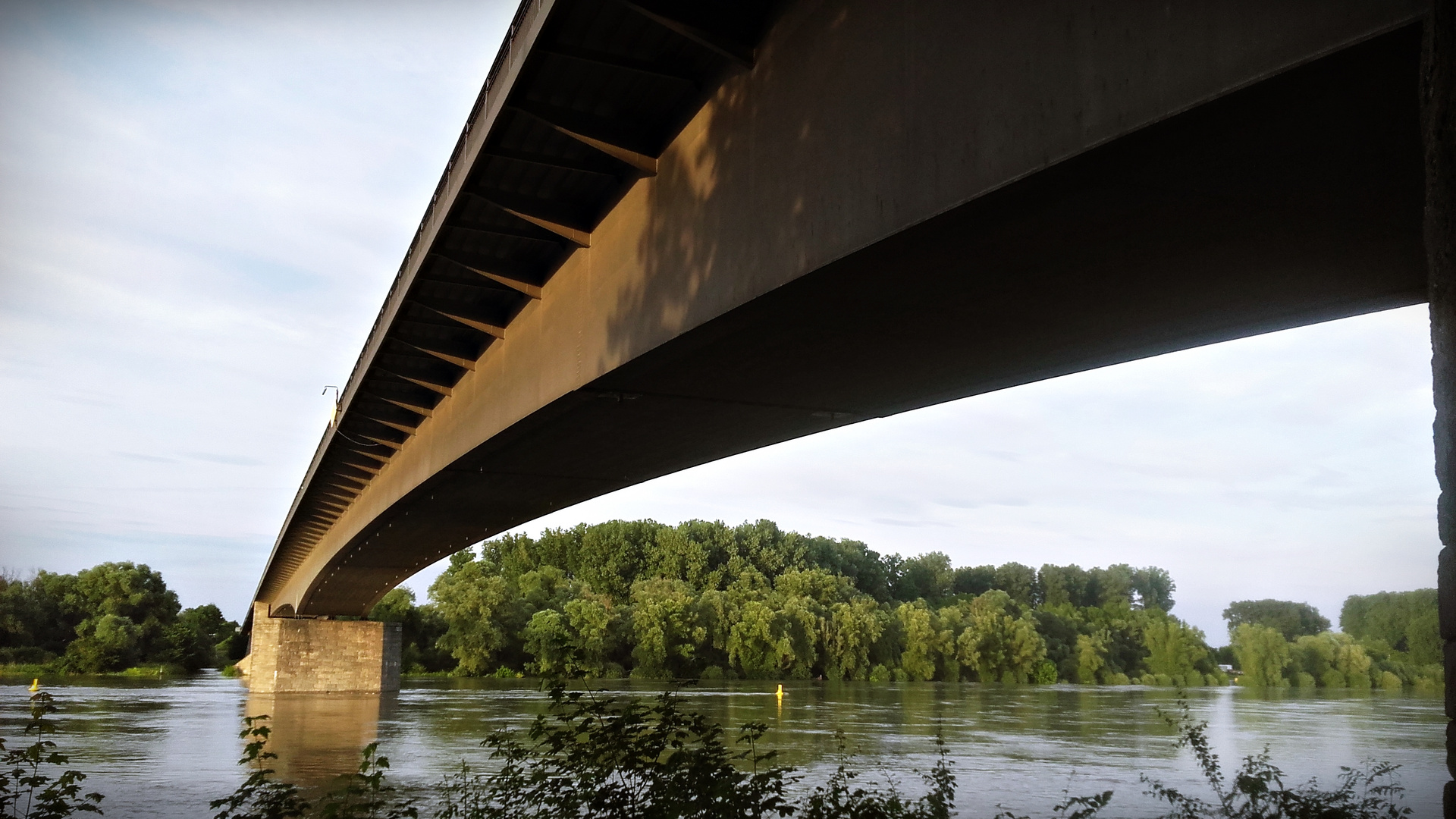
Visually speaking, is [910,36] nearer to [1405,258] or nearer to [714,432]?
[1405,258]

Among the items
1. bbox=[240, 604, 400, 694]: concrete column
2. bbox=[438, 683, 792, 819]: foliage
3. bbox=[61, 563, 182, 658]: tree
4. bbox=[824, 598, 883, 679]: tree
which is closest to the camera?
bbox=[438, 683, 792, 819]: foliage

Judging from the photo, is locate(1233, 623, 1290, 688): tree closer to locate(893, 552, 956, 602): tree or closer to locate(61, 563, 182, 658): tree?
locate(893, 552, 956, 602): tree

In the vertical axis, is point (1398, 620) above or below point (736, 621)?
above

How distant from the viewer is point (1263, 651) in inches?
2776

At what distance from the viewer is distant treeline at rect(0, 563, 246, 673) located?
89875 mm

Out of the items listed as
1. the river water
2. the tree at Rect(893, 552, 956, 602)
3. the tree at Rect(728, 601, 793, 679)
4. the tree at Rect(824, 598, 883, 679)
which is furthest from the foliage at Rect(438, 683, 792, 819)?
the tree at Rect(893, 552, 956, 602)

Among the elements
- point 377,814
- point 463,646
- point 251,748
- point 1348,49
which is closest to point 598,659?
point 463,646

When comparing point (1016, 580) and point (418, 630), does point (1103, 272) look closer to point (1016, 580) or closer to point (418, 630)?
point (418, 630)

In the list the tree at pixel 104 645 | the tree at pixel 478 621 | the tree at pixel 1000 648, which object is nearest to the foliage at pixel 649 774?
the tree at pixel 478 621

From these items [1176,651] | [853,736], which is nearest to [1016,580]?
[1176,651]

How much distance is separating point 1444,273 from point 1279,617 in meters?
75.7

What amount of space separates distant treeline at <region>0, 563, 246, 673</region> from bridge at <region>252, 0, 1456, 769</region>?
286ft

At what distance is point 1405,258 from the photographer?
5.51 m

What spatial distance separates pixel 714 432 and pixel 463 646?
74.2 meters
